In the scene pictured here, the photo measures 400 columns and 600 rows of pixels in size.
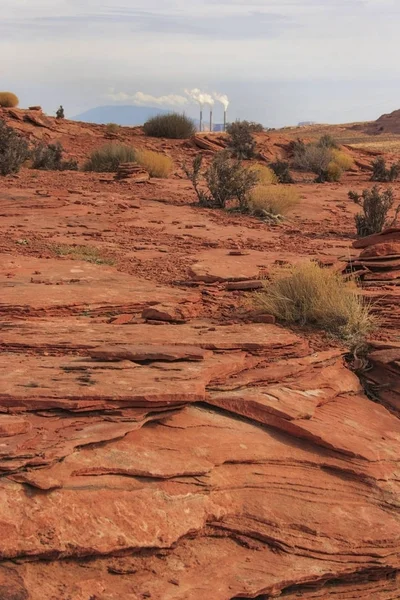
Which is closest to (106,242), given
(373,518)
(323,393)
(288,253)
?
(288,253)

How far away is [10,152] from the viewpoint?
17672 mm

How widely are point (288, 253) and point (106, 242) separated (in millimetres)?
2866

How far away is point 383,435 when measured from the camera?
500 cm

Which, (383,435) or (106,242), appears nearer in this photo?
(383,435)

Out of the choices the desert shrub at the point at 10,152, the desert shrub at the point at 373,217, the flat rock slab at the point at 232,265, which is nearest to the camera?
the flat rock slab at the point at 232,265

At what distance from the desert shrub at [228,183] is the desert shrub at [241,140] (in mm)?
11948

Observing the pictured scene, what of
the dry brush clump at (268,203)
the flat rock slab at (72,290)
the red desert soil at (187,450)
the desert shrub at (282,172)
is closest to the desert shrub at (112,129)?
the desert shrub at (282,172)

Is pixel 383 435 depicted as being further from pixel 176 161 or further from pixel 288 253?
pixel 176 161

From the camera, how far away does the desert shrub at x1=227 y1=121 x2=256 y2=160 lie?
27.1m

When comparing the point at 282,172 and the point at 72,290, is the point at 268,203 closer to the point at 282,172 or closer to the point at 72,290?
the point at 72,290

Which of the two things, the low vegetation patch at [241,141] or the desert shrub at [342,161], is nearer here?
the desert shrub at [342,161]

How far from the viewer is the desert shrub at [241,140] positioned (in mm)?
27078

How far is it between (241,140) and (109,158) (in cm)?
829

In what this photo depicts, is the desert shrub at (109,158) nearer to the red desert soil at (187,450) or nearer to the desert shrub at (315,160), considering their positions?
the desert shrub at (315,160)
